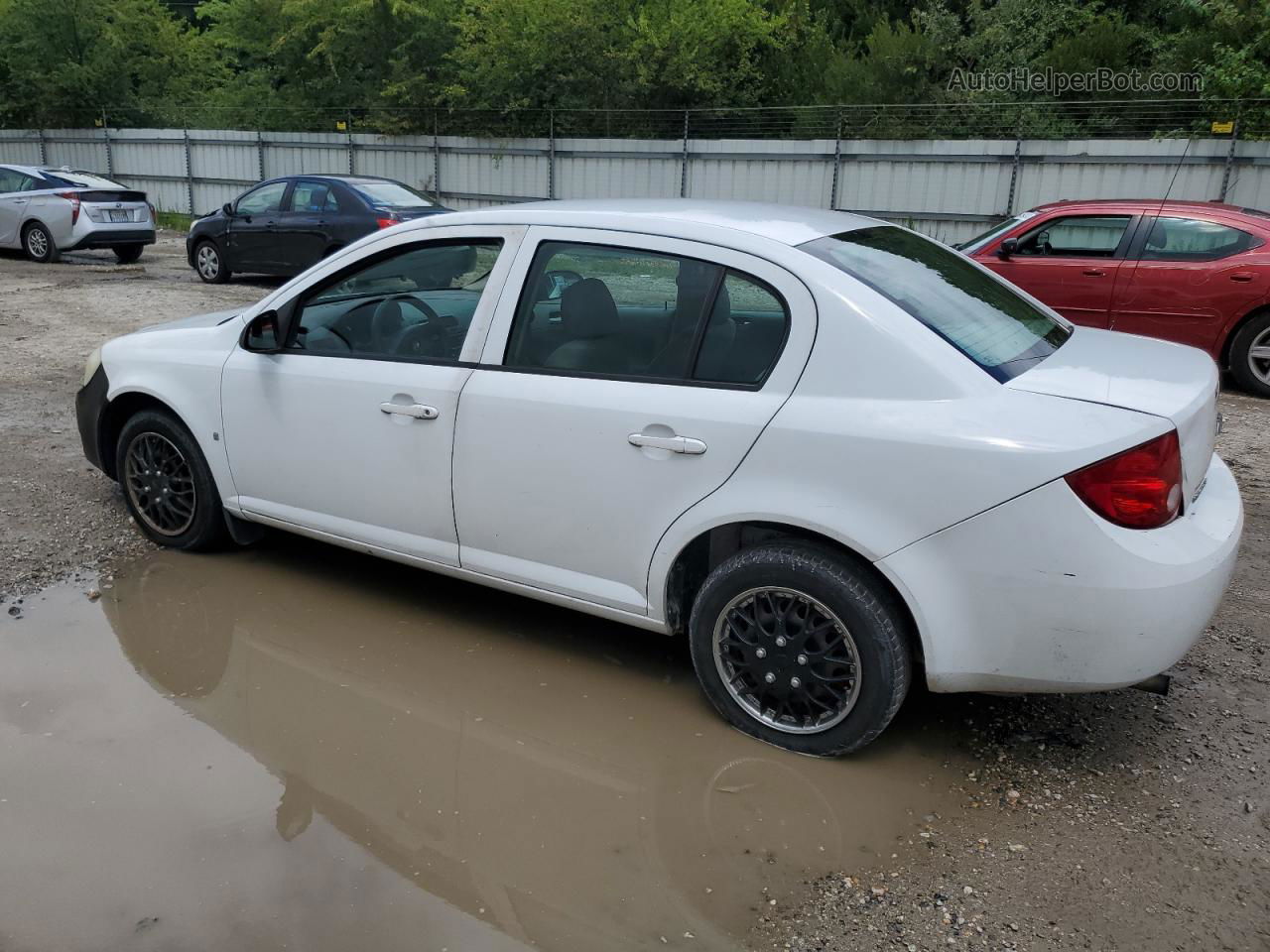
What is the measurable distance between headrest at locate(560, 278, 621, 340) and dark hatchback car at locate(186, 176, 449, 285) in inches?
383

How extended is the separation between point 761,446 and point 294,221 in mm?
11935

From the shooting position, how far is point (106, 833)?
121 inches

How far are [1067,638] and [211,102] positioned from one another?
31813 mm

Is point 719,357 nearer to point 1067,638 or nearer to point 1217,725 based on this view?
point 1067,638

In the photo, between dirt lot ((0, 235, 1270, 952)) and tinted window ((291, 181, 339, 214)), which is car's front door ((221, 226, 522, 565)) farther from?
tinted window ((291, 181, 339, 214))

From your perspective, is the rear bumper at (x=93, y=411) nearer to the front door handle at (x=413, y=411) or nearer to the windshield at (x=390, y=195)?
the front door handle at (x=413, y=411)

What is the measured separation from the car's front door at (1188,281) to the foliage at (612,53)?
8.88 m

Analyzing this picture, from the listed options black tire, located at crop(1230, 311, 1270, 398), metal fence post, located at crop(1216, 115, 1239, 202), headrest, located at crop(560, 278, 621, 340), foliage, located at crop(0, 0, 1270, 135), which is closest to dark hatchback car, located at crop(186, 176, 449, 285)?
foliage, located at crop(0, 0, 1270, 135)

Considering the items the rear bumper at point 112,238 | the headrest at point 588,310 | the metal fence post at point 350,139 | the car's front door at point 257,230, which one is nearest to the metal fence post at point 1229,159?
the car's front door at point 257,230

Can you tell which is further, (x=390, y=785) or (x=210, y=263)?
(x=210, y=263)

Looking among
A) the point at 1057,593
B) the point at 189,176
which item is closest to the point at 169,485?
the point at 1057,593

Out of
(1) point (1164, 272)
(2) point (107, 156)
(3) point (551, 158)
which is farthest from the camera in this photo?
(2) point (107, 156)

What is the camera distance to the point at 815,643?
3320mm

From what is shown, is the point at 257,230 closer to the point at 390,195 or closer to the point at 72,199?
the point at 390,195
